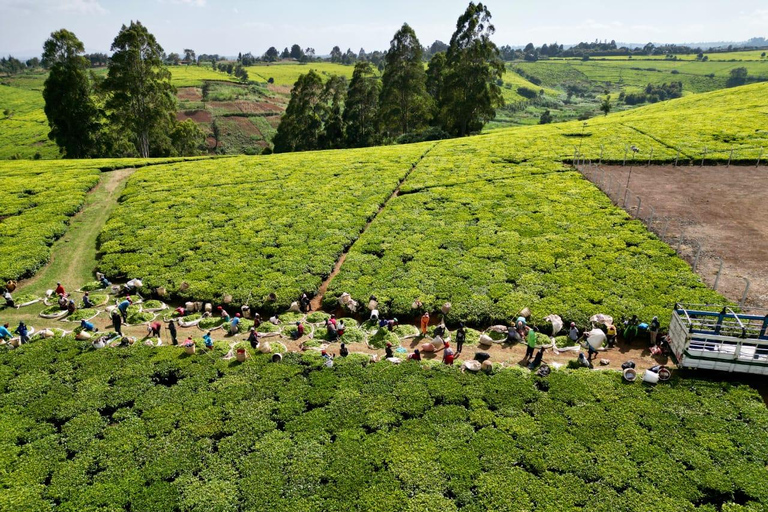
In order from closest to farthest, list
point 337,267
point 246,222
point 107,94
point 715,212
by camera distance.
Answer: point 337,267, point 715,212, point 246,222, point 107,94

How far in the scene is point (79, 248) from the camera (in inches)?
1645

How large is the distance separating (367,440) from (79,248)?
37.3 meters

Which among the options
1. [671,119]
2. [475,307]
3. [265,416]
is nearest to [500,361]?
[475,307]

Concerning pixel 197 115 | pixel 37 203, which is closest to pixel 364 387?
pixel 37 203

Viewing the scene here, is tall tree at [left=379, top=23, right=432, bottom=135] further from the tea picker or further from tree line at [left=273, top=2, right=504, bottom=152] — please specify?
the tea picker

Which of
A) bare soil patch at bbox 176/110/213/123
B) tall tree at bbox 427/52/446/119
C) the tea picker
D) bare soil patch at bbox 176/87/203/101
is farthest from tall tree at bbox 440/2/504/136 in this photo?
bare soil patch at bbox 176/87/203/101

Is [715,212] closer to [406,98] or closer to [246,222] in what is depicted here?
[246,222]

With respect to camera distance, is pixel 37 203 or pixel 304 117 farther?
pixel 304 117

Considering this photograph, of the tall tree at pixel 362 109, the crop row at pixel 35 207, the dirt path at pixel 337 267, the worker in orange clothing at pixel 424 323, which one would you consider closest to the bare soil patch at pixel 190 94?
the tall tree at pixel 362 109

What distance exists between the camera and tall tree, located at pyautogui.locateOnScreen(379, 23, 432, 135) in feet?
271

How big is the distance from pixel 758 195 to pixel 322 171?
49.4m

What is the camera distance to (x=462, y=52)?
252ft

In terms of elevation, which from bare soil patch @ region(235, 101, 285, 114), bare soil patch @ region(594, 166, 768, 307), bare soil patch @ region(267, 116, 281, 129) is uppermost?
bare soil patch @ region(235, 101, 285, 114)

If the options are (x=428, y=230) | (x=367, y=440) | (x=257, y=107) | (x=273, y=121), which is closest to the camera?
(x=367, y=440)
